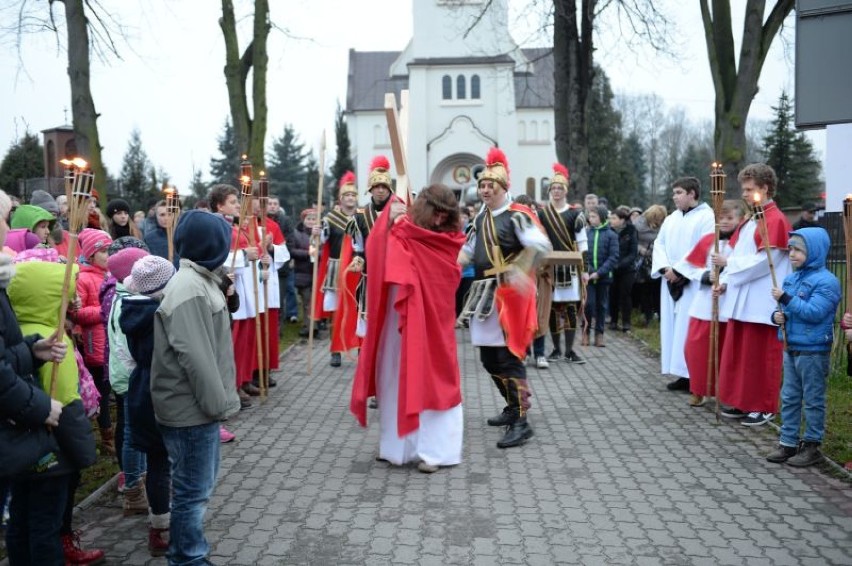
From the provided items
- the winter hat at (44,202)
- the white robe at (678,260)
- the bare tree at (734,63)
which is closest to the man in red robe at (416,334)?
the white robe at (678,260)

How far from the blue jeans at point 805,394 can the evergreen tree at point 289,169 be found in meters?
59.7

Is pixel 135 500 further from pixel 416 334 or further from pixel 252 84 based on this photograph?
pixel 252 84

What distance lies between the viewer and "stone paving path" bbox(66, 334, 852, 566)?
14.5 feet

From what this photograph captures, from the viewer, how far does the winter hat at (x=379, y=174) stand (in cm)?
757

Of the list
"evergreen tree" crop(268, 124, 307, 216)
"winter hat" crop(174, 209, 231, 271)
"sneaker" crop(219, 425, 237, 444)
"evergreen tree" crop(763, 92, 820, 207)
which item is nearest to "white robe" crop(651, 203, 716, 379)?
"sneaker" crop(219, 425, 237, 444)

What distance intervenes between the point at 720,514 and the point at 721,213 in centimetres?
329

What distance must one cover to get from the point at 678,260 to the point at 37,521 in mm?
6417

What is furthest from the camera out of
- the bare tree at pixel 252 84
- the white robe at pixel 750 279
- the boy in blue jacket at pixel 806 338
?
the bare tree at pixel 252 84

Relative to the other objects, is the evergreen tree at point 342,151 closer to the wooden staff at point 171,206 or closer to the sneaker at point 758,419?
the wooden staff at point 171,206

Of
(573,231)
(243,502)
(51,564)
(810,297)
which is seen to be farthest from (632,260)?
(51,564)

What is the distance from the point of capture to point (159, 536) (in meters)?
4.40

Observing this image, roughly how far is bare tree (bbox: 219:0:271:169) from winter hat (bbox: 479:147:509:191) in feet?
30.7

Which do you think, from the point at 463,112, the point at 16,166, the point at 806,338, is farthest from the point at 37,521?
the point at 463,112

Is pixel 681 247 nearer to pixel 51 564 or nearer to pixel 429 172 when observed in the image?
pixel 51 564
